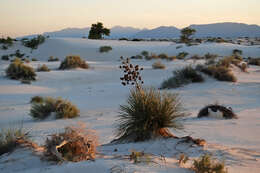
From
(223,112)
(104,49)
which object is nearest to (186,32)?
(104,49)

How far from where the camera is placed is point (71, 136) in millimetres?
3777

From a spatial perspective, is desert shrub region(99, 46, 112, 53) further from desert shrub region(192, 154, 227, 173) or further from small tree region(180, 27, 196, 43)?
desert shrub region(192, 154, 227, 173)

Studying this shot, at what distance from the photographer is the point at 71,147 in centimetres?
366

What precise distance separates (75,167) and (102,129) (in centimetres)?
398

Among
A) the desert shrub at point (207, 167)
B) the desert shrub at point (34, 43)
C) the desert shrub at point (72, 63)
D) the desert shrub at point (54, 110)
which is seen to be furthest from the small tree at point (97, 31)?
the desert shrub at point (207, 167)

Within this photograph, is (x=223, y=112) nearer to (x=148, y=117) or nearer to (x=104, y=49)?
(x=148, y=117)

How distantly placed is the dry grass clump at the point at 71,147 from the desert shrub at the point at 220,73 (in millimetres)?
12693

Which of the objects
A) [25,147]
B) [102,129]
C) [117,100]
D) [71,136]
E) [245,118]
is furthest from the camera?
[117,100]

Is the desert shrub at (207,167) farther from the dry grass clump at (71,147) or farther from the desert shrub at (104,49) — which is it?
the desert shrub at (104,49)

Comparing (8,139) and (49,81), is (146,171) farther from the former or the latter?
(49,81)

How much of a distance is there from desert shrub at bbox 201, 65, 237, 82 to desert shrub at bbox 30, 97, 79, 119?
9072 mm

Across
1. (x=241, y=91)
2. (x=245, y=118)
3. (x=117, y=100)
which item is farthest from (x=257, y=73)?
(x=245, y=118)

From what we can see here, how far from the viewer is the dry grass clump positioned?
11.3 feet

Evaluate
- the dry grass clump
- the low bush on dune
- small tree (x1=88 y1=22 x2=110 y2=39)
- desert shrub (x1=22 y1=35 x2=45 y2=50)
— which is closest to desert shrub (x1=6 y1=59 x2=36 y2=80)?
the low bush on dune
